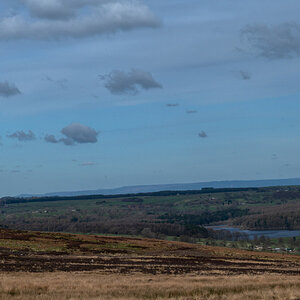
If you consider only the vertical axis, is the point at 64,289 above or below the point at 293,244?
above

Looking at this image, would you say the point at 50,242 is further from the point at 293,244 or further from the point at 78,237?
the point at 293,244

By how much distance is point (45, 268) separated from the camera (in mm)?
43469

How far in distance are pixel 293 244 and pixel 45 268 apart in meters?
172

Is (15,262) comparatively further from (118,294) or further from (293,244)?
(293,244)

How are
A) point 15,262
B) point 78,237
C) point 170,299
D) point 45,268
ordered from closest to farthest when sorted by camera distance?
point 170,299
point 45,268
point 15,262
point 78,237

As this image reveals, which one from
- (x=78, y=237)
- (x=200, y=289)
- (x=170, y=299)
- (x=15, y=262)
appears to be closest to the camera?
(x=170, y=299)

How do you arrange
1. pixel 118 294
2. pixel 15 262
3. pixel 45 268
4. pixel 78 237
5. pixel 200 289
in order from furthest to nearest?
pixel 78 237, pixel 15 262, pixel 45 268, pixel 200 289, pixel 118 294

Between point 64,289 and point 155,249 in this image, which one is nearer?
point 64,289

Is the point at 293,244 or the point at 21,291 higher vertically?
the point at 21,291

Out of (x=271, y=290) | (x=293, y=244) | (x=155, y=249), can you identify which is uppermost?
(x=271, y=290)

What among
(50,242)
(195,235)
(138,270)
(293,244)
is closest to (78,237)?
(50,242)

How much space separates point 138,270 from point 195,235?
15911cm

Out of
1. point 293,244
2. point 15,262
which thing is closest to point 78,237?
point 15,262

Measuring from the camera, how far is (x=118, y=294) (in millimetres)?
24031
